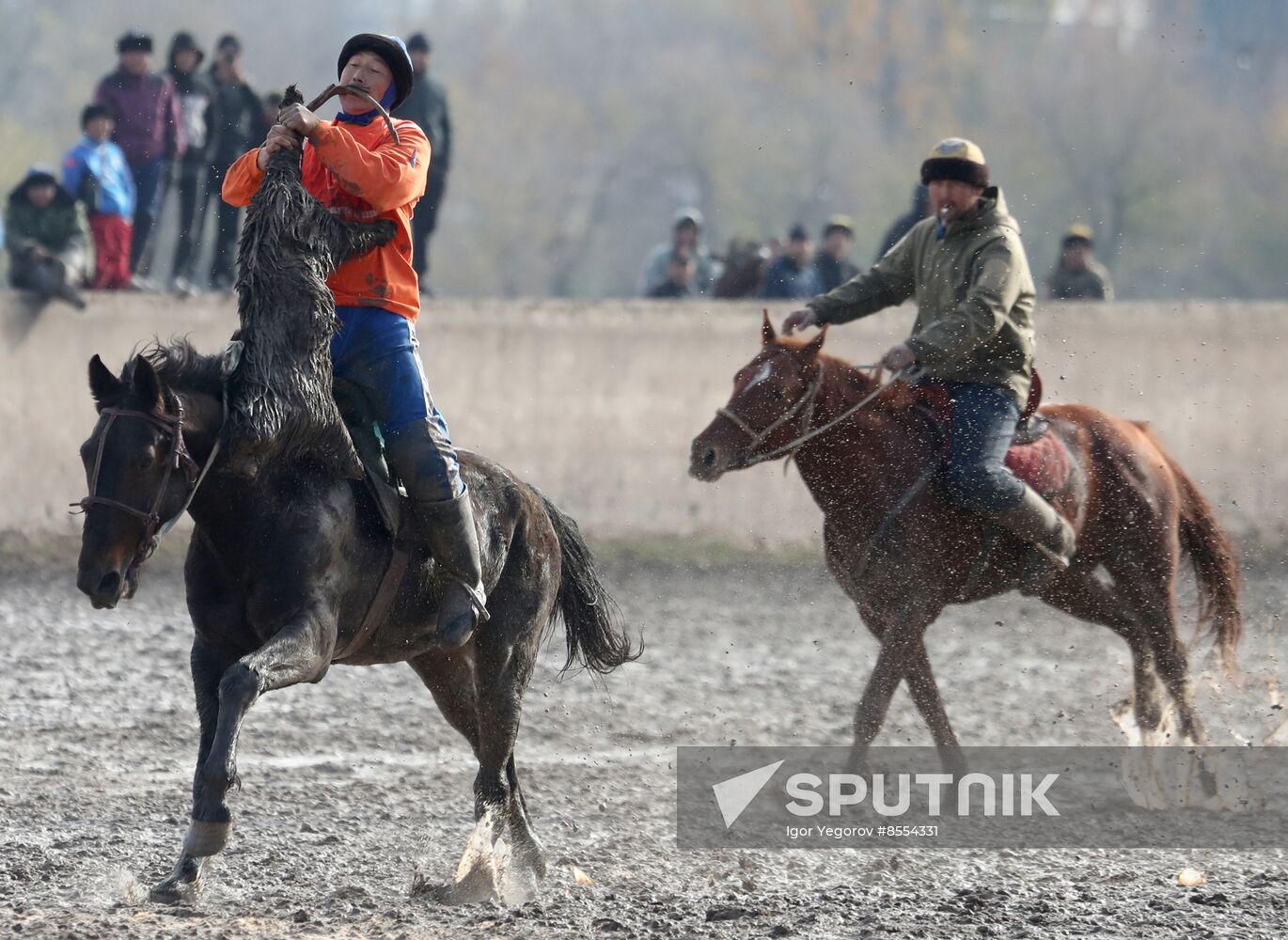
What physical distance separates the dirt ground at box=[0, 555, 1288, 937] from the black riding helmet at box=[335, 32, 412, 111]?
8.36ft

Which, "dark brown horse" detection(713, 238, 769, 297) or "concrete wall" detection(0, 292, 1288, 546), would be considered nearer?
"concrete wall" detection(0, 292, 1288, 546)

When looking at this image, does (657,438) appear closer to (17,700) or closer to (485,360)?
(485,360)

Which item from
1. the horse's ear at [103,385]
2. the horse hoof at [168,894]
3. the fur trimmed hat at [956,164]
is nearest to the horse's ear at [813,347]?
the fur trimmed hat at [956,164]

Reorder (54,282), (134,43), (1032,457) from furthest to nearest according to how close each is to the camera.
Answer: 1. (134,43)
2. (54,282)
3. (1032,457)

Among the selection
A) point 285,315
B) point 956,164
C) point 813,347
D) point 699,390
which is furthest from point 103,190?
point 285,315

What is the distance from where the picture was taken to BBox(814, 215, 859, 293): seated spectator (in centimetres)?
1348

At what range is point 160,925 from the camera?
15.6 ft

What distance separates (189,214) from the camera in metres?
12.9

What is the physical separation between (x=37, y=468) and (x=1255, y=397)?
8.67 meters

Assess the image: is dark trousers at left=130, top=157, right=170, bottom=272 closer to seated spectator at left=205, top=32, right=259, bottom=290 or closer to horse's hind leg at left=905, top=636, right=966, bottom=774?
seated spectator at left=205, top=32, right=259, bottom=290

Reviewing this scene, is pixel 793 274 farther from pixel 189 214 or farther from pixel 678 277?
pixel 189 214

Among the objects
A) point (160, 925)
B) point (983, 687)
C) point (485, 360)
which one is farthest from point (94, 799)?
point (485, 360)

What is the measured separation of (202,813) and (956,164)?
13.7 feet

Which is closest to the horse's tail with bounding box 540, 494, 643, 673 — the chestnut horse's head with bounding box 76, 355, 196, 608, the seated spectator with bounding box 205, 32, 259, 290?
the chestnut horse's head with bounding box 76, 355, 196, 608
